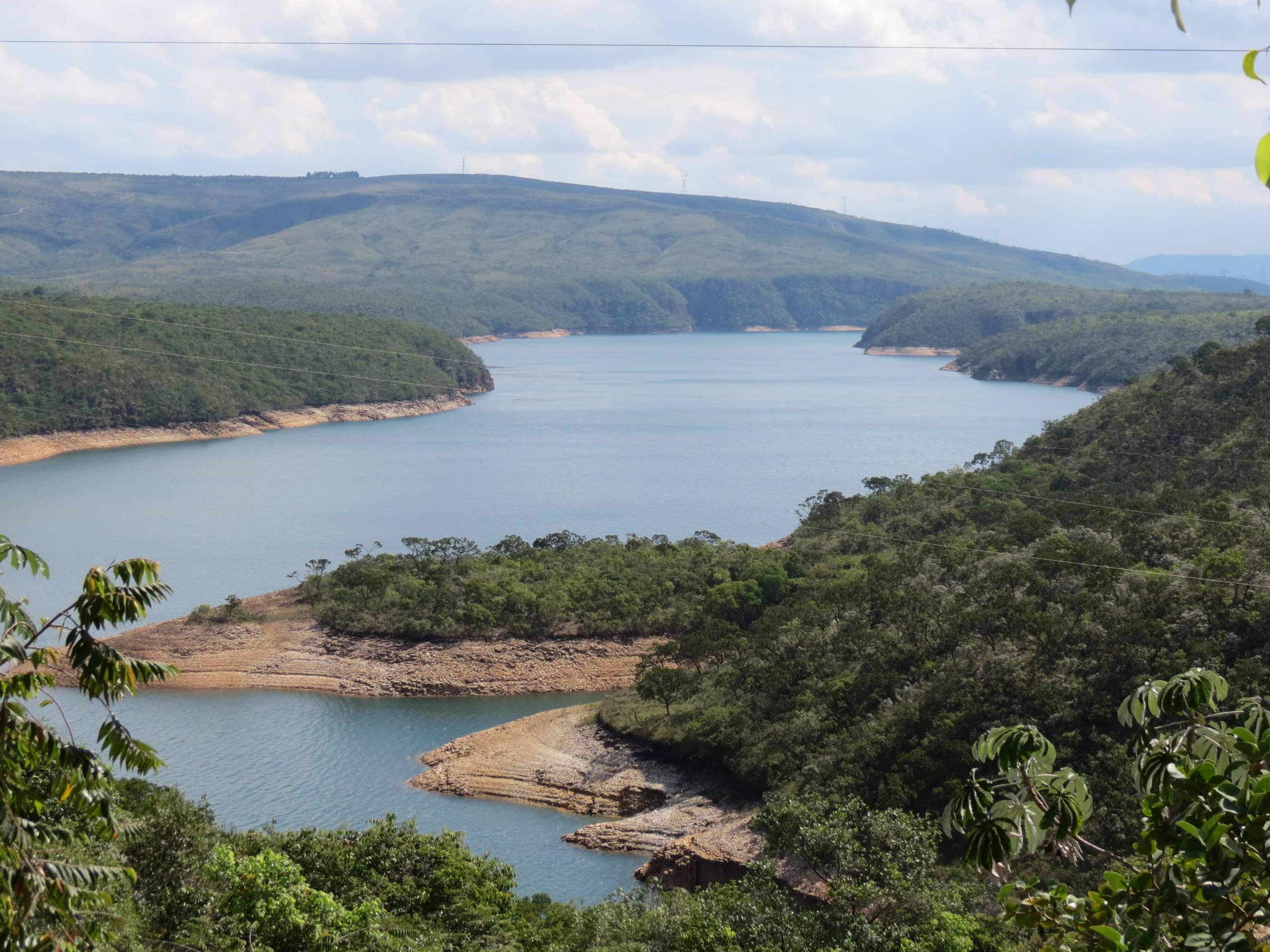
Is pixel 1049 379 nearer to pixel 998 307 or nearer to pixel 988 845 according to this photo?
pixel 998 307

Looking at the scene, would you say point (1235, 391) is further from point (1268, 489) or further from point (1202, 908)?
point (1202, 908)

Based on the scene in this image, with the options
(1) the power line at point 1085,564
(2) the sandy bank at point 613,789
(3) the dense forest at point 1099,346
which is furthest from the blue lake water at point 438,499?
(1) the power line at point 1085,564

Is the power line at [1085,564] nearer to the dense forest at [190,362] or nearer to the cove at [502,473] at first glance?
the cove at [502,473]

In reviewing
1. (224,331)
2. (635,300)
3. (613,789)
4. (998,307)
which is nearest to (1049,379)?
(998,307)

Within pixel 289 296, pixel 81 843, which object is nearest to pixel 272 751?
pixel 81 843

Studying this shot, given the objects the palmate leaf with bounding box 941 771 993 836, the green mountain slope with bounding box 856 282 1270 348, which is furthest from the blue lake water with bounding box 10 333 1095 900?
the green mountain slope with bounding box 856 282 1270 348

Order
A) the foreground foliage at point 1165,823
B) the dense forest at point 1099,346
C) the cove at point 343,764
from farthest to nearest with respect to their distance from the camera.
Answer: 1. the dense forest at point 1099,346
2. the cove at point 343,764
3. the foreground foliage at point 1165,823
